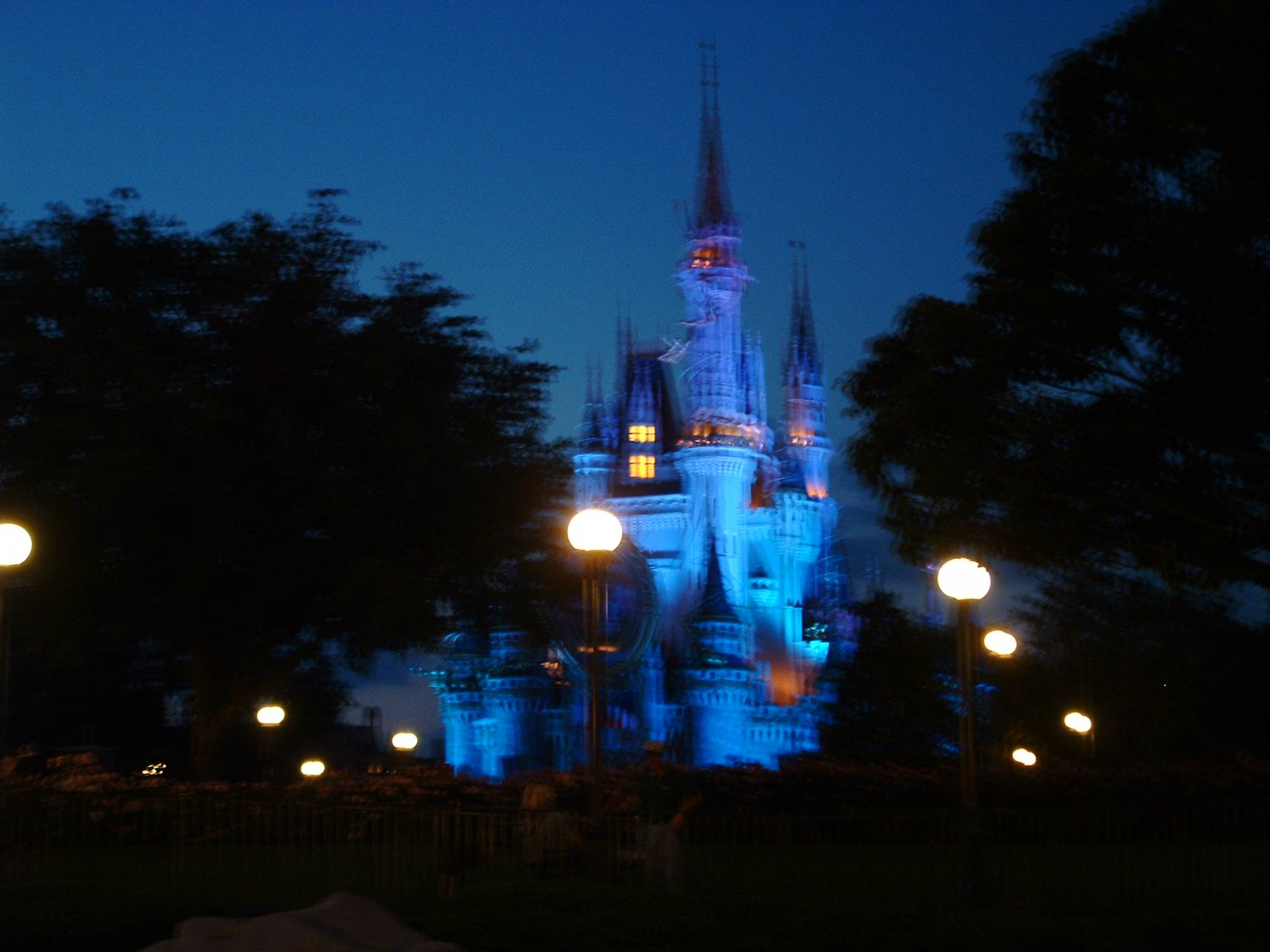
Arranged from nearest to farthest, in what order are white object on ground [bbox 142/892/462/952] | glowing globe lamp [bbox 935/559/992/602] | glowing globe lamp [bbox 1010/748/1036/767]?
1. white object on ground [bbox 142/892/462/952]
2. glowing globe lamp [bbox 935/559/992/602]
3. glowing globe lamp [bbox 1010/748/1036/767]

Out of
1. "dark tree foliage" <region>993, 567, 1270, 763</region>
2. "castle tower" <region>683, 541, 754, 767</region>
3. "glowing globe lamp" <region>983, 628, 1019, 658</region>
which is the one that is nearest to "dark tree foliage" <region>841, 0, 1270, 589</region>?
"glowing globe lamp" <region>983, 628, 1019, 658</region>

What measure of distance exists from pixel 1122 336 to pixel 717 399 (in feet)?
235

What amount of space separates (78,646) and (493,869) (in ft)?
47.0

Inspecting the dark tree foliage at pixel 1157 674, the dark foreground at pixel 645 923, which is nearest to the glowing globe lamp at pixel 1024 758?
the dark tree foliage at pixel 1157 674

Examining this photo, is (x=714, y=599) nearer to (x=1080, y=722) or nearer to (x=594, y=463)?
(x=594, y=463)

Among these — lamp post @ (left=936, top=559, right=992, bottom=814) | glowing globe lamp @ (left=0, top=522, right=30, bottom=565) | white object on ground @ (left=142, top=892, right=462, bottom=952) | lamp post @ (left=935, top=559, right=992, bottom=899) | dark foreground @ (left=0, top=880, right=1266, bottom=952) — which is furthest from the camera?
glowing globe lamp @ (left=0, top=522, right=30, bottom=565)

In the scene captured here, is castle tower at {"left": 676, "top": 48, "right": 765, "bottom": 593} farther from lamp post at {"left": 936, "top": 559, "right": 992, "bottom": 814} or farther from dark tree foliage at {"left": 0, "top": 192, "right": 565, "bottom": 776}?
lamp post at {"left": 936, "top": 559, "right": 992, "bottom": 814}

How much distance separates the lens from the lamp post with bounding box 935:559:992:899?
50.7 ft

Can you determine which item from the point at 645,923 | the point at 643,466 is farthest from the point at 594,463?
the point at 645,923

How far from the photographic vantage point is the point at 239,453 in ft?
91.2

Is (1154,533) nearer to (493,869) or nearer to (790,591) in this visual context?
(493,869)

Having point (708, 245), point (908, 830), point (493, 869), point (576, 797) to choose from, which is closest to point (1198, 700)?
point (576, 797)

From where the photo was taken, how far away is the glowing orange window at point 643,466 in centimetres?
9944

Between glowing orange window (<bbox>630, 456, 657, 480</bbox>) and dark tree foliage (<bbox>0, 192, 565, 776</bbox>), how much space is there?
223 ft
